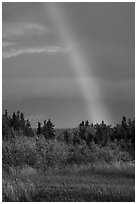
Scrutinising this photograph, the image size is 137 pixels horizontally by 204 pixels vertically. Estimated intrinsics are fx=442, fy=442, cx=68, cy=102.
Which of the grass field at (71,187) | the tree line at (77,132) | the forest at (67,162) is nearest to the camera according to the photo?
the grass field at (71,187)

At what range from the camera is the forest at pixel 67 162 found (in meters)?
13.4

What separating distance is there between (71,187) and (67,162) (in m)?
3.90

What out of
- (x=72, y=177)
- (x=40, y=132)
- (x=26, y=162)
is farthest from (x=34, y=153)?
(x=72, y=177)

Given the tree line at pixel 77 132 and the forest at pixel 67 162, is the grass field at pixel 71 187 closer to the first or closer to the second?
the forest at pixel 67 162

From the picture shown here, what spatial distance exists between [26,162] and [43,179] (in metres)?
2.69

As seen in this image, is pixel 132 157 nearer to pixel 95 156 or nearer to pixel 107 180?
pixel 95 156

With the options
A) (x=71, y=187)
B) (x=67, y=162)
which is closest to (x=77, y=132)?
(x=67, y=162)

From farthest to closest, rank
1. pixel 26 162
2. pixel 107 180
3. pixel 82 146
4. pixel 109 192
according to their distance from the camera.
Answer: pixel 82 146
pixel 26 162
pixel 107 180
pixel 109 192

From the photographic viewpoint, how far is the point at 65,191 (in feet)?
44.0

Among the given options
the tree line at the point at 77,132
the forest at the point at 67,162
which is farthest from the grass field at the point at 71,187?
the tree line at the point at 77,132

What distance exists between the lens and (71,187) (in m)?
13.7

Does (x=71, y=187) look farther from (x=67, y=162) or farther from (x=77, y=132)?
(x=77, y=132)

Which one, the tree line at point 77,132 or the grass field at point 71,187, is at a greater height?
the tree line at point 77,132

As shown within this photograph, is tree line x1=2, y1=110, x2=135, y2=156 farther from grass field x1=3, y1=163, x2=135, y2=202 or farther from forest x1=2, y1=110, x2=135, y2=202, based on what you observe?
grass field x1=3, y1=163, x2=135, y2=202
